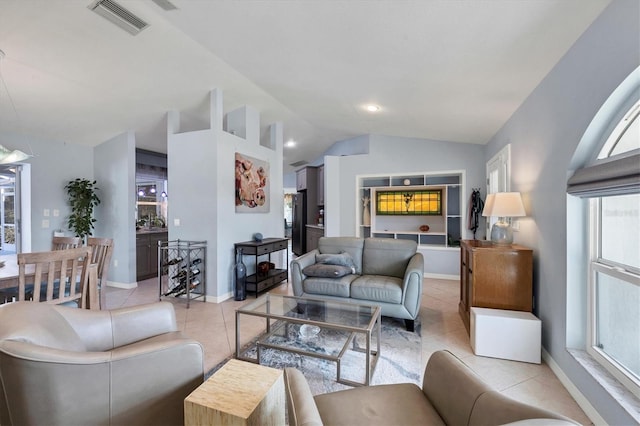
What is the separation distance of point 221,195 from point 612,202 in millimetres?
3900

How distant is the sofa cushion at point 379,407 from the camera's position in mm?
1114

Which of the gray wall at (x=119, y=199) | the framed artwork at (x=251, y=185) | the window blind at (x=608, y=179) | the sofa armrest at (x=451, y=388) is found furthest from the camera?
the gray wall at (x=119, y=199)

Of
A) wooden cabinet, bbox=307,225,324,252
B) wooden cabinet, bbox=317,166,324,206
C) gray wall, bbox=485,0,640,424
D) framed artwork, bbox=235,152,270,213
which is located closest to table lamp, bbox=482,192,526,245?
gray wall, bbox=485,0,640,424

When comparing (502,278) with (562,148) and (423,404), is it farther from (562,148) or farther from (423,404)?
(423,404)

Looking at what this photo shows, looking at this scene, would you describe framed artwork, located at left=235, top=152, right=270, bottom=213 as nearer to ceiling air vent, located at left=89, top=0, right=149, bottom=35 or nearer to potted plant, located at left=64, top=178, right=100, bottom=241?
ceiling air vent, located at left=89, top=0, right=149, bottom=35

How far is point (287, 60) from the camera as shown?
2.93m

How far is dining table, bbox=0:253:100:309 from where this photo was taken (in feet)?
7.46

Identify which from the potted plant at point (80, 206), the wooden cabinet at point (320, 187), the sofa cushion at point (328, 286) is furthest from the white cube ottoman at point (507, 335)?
the potted plant at point (80, 206)

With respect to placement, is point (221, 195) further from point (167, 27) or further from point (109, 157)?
point (109, 157)

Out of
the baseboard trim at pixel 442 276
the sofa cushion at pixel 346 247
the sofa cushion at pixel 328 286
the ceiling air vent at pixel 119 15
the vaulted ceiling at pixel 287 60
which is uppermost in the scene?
the ceiling air vent at pixel 119 15

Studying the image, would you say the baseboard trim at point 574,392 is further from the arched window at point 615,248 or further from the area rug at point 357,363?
the area rug at point 357,363

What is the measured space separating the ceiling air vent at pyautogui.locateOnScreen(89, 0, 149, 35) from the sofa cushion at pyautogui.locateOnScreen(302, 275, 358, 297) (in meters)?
2.97

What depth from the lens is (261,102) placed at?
14.7ft

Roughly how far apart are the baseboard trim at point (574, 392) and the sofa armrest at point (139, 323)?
2.59m
